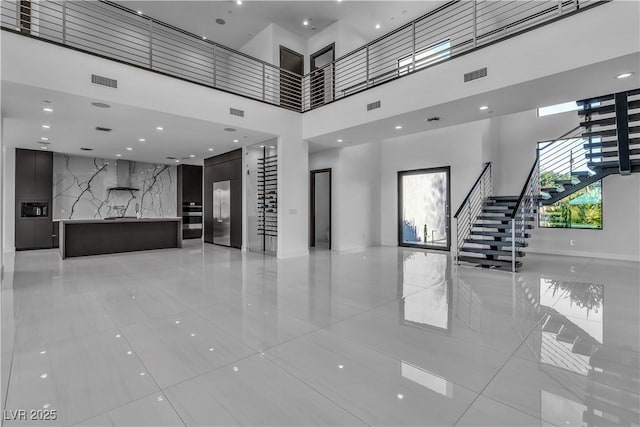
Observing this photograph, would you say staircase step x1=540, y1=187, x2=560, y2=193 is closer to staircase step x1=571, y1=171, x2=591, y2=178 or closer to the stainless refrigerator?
staircase step x1=571, y1=171, x2=591, y2=178

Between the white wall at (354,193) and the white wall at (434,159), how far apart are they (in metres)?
0.31

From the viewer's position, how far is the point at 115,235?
820 centimetres

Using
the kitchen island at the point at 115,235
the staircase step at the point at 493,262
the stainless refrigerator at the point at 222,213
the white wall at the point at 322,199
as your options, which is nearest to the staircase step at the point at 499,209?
the staircase step at the point at 493,262

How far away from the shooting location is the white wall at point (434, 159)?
828 centimetres

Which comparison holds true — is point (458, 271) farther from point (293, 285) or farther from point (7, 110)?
point (7, 110)

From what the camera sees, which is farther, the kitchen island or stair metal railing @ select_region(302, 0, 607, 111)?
the kitchen island

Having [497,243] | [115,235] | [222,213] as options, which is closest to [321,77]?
[222,213]

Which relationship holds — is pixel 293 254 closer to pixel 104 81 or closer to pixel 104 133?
pixel 104 81

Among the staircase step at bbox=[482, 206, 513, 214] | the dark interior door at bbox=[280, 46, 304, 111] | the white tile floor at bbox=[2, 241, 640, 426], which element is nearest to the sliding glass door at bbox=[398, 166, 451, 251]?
the staircase step at bbox=[482, 206, 513, 214]

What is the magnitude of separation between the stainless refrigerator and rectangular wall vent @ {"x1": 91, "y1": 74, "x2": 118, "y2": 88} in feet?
15.4

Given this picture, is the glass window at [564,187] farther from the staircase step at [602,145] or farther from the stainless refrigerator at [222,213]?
the stainless refrigerator at [222,213]

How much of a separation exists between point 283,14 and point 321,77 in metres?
1.96

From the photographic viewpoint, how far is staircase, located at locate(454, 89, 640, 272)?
5.98 m

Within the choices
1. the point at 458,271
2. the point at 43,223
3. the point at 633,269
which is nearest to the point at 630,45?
the point at 458,271
